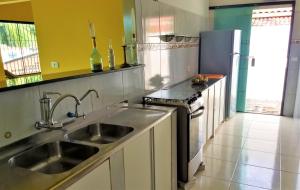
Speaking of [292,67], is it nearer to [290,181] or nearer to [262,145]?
[262,145]

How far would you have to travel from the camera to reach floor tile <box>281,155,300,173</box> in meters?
2.74

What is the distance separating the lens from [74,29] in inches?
126

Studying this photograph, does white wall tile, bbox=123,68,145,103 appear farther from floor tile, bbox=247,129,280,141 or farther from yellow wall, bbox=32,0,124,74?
floor tile, bbox=247,129,280,141

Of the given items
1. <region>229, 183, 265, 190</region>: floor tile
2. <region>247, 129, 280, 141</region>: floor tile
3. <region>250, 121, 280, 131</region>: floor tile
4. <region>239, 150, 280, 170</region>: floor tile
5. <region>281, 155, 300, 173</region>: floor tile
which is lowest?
<region>229, 183, 265, 190</region>: floor tile

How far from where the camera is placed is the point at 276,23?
457 cm

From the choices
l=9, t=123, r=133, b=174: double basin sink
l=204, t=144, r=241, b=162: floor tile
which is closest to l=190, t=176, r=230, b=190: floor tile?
l=204, t=144, r=241, b=162: floor tile

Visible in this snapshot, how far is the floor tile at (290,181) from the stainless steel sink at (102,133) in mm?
1784

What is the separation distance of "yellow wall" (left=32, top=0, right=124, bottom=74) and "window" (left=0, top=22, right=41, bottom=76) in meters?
1.33

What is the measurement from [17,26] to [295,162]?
5619mm

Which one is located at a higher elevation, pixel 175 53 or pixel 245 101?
pixel 175 53

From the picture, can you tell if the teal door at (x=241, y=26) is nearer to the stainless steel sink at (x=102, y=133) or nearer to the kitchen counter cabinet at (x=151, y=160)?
the kitchen counter cabinet at (x=151, y=160)

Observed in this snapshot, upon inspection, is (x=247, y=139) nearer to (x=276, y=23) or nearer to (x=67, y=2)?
(x=276, y=23)

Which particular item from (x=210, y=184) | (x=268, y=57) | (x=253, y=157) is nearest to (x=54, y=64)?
(x=210, y=184)

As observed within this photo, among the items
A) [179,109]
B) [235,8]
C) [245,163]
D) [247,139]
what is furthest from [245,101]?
[179,109]
